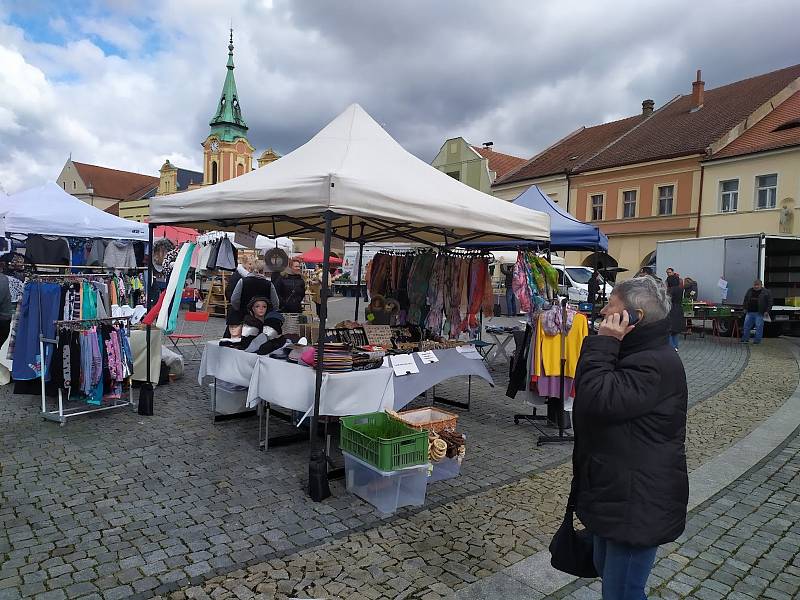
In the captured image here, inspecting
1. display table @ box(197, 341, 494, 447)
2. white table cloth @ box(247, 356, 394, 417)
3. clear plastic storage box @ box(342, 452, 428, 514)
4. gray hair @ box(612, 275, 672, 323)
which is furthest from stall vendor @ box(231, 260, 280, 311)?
gray hair @ box(612, 275, 672, 323)

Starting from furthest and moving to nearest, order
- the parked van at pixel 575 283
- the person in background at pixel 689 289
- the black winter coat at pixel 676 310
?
the parked van at pixel 575 283, the person in background at pixel 689 289, the black winter coat at pixel 676 310

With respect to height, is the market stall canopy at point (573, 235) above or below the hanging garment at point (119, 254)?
above

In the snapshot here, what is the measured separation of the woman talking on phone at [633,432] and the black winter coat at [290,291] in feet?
21.0

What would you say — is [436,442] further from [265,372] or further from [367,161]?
[367,161]

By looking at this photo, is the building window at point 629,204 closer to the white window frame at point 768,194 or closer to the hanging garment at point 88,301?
the white window frame at point 768,194

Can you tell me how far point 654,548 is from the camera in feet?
6.27

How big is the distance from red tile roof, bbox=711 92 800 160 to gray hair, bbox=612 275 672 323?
23.0 meters

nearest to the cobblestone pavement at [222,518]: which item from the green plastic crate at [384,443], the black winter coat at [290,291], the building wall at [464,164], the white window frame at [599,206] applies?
the green plastic crate at [384,443]

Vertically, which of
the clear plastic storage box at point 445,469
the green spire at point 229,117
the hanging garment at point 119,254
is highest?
the green spire at point 229,117

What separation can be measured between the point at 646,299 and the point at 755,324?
14.0m

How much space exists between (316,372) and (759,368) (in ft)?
30.3

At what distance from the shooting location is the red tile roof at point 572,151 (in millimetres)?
29156

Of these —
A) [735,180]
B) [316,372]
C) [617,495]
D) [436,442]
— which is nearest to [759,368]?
[436,442]

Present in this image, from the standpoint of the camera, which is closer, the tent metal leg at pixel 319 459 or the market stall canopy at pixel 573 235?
the tent metal leg at pixel 319 459
